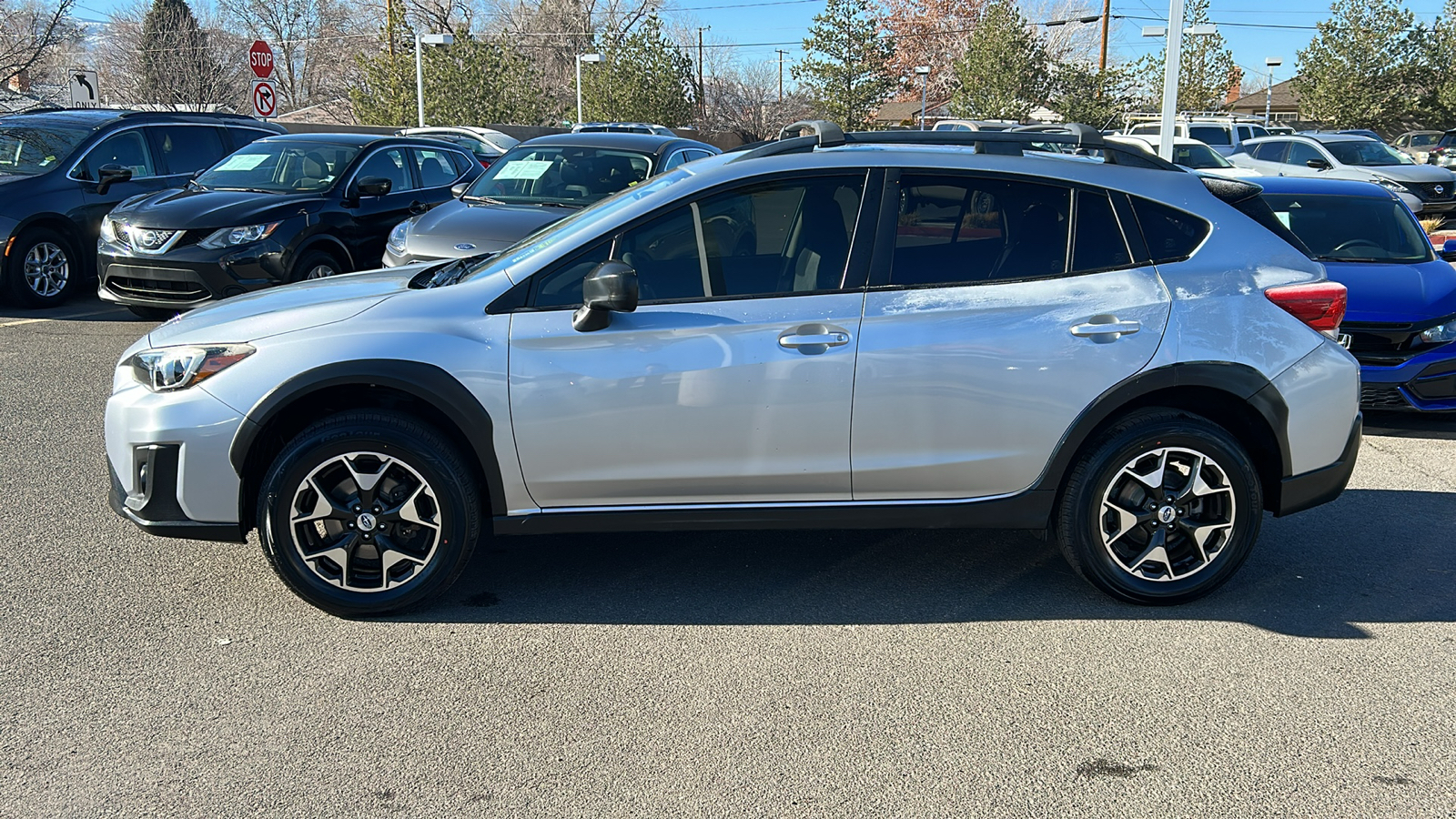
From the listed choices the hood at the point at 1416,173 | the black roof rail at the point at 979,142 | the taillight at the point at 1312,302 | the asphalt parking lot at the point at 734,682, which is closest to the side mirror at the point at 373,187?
the asphalt parking lot at the point at 734,682

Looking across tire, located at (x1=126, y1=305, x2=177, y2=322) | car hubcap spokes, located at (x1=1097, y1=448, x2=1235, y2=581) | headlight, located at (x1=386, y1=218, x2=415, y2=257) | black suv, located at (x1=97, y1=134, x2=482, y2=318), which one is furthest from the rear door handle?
tire, located at (x1=126, y1=305, x2=177, y2=322)

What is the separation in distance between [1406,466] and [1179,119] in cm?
2178

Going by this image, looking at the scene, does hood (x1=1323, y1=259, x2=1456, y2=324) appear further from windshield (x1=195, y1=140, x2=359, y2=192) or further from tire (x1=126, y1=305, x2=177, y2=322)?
tire (x1=126, y1=305, x2=177, y2=322)

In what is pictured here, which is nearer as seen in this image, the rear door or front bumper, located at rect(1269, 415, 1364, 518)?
the rear door

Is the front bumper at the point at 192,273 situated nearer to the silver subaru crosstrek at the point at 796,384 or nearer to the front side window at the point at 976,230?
the silver subaru crosstrek at the point at 796,384

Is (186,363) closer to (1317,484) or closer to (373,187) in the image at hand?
(1317,484)

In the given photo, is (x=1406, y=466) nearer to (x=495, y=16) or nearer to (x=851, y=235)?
(x=851, y=235)

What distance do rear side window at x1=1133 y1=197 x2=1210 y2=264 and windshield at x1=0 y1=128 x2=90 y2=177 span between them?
10366mm

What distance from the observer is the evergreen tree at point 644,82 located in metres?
40.2

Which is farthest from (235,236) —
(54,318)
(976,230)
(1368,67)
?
(1368,67)

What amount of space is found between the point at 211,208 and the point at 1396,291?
8729 mm

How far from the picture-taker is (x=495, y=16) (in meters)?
64.9

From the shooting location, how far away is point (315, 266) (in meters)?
10.1

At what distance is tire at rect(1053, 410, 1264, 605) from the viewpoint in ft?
14.2
